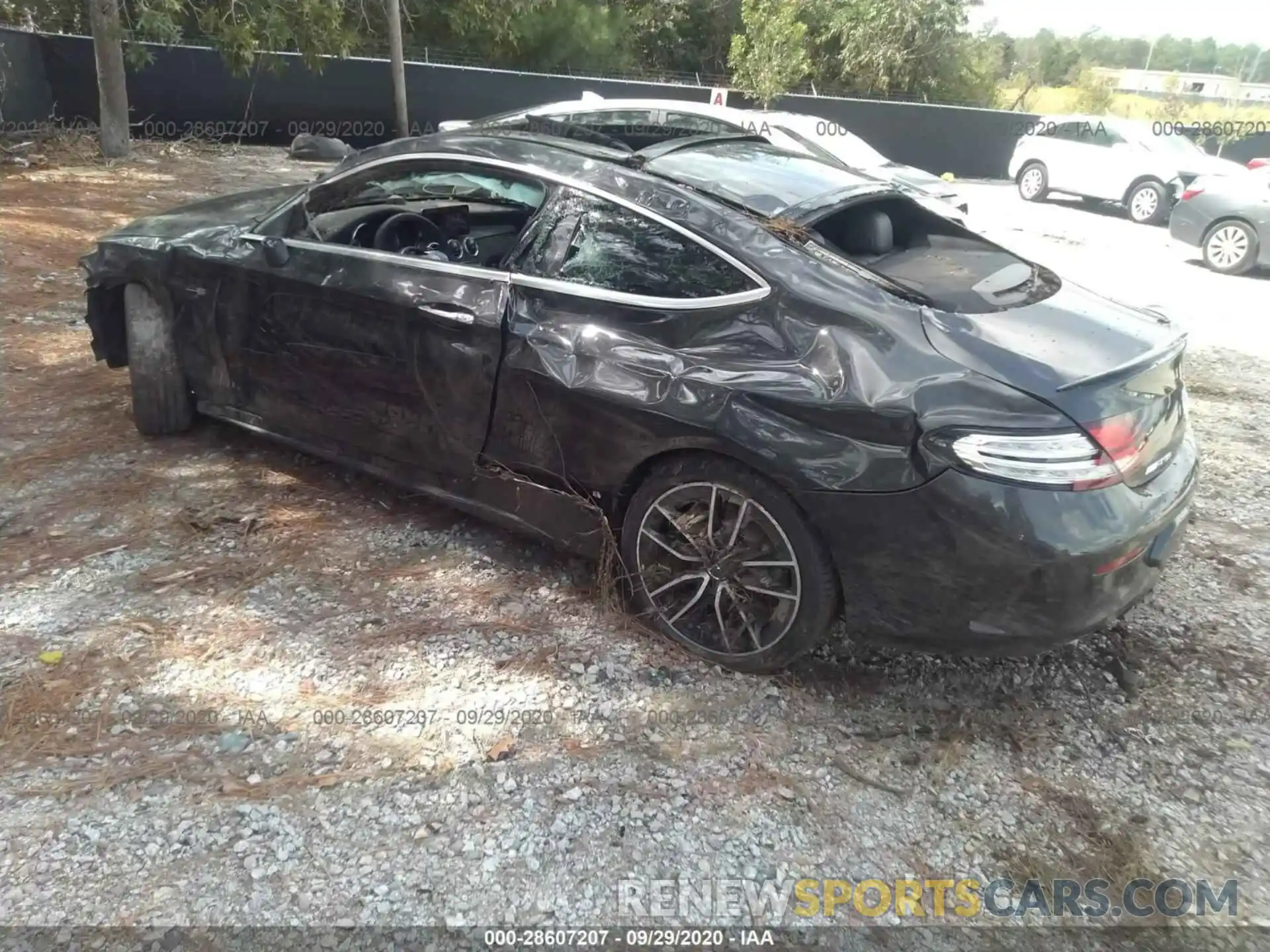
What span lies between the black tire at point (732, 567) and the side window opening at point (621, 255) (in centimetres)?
57

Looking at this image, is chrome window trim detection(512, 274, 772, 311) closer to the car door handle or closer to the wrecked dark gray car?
the wrecked dark gray car

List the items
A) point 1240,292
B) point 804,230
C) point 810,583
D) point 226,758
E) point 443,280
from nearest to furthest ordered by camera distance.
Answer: point 226,758 → point 810,583 → point 804,230 → point 443,280 → point 1240,292

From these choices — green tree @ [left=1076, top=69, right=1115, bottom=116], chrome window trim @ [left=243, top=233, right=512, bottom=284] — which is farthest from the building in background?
chrome window trim @ [left=243, top=233, right=512, bottom=284]

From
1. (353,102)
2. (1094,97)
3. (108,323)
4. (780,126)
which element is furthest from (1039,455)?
(1094,97)

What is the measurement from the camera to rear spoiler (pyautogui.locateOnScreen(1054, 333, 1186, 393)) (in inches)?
105

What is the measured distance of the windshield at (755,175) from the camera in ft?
10.7

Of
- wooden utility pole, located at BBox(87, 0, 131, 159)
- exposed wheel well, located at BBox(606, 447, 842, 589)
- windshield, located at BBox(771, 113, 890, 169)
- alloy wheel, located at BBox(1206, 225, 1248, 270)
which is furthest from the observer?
wooden utility pole, located at BBox(87, 0, 131, 159)

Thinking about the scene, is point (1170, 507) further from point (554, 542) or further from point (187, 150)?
point (187, 150)

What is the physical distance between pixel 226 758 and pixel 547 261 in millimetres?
1899

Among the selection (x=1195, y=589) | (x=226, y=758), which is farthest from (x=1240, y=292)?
(x=226, y=758)

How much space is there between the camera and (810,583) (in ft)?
9.39

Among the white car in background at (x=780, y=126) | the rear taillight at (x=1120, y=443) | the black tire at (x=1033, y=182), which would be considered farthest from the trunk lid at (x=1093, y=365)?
the black tire at (x=1033, y=182)

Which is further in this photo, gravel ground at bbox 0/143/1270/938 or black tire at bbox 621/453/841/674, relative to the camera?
black tire at bbox 621/453/841/674

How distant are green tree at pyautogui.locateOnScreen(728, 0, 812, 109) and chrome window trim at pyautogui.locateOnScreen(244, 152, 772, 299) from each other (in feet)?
69.5
